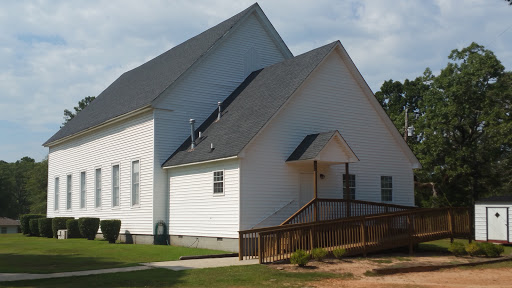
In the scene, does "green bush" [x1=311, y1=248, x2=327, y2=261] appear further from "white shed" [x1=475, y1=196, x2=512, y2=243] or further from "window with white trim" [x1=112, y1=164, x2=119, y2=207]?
"window with white trim" [x1=112, y1=164, x2=119, y2=207]

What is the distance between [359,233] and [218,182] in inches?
224

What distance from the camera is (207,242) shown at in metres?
21.6

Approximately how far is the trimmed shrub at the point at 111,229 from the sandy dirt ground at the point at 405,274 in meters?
12.2

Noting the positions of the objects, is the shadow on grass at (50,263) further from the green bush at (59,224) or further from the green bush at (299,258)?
the green bush at (59,224)

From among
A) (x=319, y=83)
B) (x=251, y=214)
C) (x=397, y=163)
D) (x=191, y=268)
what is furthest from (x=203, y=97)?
(x=191, y=268)

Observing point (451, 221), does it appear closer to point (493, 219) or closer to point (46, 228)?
point (493, 219)

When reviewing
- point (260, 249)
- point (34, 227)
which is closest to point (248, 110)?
point (260, 249)

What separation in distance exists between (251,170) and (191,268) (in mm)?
5407

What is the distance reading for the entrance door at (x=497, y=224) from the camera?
2459 cm

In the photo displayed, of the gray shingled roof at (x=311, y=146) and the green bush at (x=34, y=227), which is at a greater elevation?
the gray shingled roof at (x=311, y=146)

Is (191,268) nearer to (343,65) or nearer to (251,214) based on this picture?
(251,214)

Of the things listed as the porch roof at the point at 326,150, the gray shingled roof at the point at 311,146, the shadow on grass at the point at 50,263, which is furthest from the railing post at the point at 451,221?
the shadow on grass at the point at 50,263

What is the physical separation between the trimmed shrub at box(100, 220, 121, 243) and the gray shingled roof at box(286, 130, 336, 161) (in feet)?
32.3

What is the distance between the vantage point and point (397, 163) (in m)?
25.0
